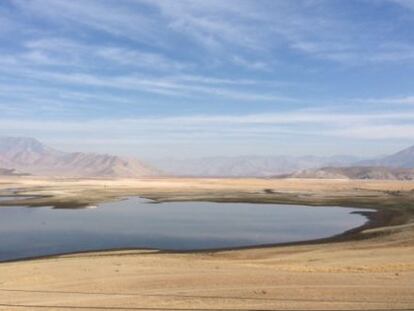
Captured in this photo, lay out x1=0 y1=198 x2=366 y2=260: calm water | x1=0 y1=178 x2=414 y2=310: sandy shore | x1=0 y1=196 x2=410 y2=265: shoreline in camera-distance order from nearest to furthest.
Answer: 1. x1=0 y1=178 x2=414 y2=310: sandy shore
2. x1=0 y1=196 x2=410 y2=265: shoreline
3. x1=0 y1=198 x2=366 y2=260: calm water

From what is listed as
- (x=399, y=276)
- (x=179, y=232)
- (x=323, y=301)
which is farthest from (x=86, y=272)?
(x=179, y=232)

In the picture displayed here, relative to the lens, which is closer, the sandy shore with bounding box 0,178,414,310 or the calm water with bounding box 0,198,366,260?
the sandy shore with bounding box 0,178,414,310

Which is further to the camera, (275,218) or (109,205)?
(109,205)

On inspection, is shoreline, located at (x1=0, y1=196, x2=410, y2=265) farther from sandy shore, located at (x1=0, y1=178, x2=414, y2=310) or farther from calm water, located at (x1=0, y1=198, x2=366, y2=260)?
sandy shore, located at (x1=0, y1=178, x2=414, y2=310)

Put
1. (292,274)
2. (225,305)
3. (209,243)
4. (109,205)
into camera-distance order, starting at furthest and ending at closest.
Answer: (109,205) < (209,243) < (292,274) < (225,305)

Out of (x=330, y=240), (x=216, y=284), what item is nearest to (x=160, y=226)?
(x=330, y=240)

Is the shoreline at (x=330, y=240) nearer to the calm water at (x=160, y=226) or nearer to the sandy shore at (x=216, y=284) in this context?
the calm water at (x=160, y=226)

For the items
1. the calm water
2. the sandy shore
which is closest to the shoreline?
the calm water

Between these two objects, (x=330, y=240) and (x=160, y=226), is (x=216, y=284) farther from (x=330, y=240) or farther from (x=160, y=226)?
(x=160, y=226)

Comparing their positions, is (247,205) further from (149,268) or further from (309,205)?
(149,268)
